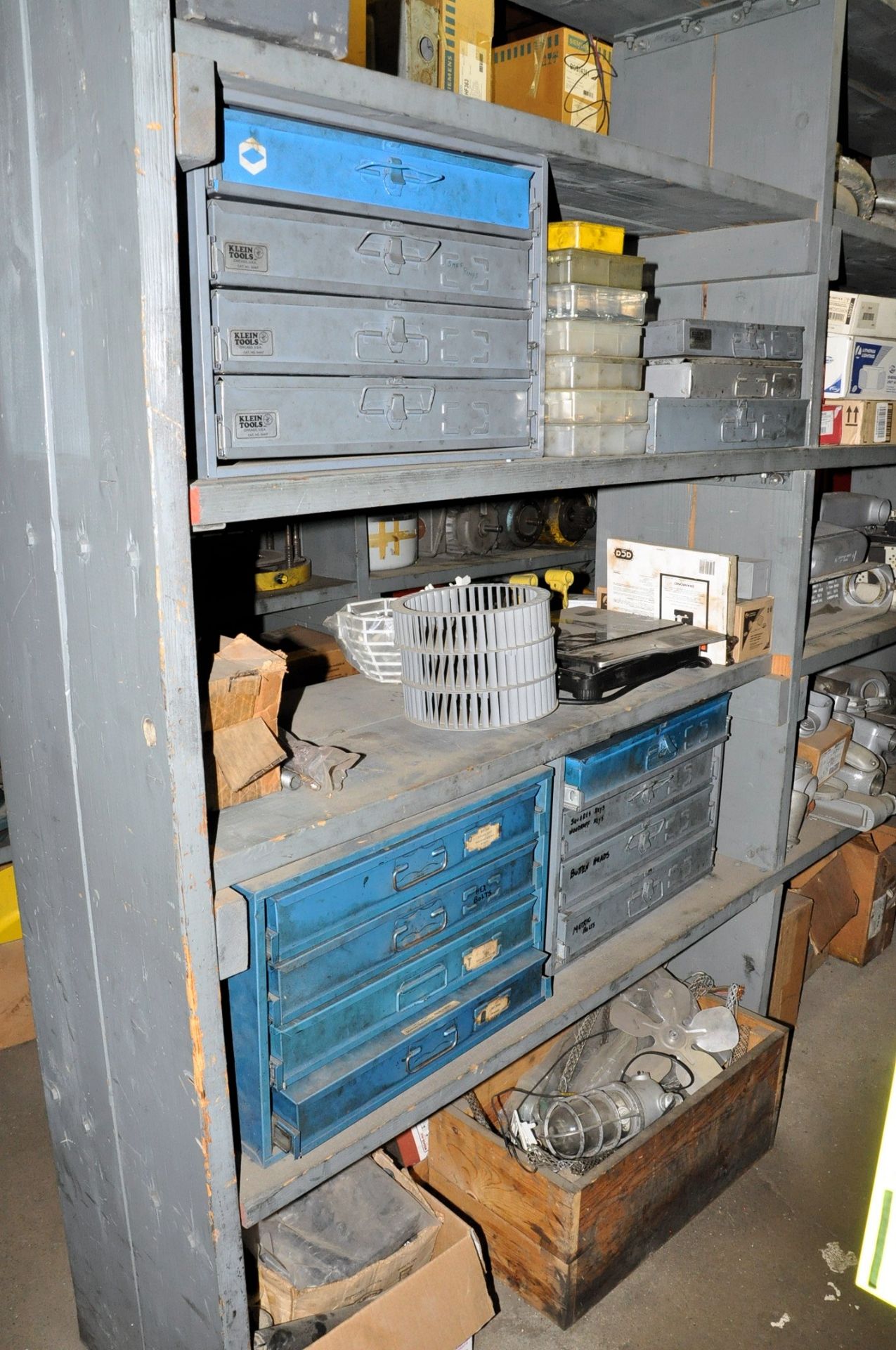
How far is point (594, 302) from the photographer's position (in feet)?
5.08

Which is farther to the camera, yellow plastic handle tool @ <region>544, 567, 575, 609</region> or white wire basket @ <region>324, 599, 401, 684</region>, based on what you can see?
yellow plastic handle tool @ <region>544, 567, 575, 609</region>

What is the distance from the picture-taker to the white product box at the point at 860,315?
224 cm

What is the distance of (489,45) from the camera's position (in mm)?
1444

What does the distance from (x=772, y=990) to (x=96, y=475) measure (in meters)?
2.12

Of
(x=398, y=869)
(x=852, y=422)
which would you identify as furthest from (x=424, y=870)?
(x=852, y=422)

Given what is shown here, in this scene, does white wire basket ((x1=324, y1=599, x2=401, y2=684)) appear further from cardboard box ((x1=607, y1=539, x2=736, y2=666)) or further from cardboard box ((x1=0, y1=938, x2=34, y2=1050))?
cardboard box ((x1=0, y1=938, x2=34, y2=1050))

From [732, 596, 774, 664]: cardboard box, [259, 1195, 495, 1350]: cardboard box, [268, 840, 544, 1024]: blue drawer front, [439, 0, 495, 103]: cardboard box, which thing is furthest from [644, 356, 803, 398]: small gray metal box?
[259, 1195, 495, 1350]: cardboard box

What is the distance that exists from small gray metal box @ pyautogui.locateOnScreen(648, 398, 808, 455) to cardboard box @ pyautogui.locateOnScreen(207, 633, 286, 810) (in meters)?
0.79

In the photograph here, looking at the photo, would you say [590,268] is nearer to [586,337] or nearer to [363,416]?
[586,337]

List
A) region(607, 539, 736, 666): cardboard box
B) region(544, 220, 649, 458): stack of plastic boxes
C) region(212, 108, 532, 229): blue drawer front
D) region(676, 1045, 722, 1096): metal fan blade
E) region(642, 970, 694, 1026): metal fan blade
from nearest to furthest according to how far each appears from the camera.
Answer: region(212, 108, 532, 229): blue drawer front < region(544, 220, 649, 458): stack of plastic boxes < region(607, 539, 736, 666): cardboard box < region(676, 1045, 722, 1096): metal fan blade < region(642, 970, 694, 1026): metal fan blade

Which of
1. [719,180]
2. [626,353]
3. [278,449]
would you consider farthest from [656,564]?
[278,449]

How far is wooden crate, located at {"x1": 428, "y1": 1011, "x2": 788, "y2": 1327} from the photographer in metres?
1.75

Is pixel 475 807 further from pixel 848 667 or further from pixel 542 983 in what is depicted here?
pixel 848 667

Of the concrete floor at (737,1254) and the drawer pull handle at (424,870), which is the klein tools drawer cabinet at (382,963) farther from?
the concrete floor at (737,1254)
